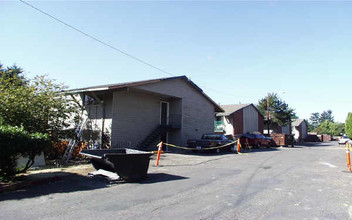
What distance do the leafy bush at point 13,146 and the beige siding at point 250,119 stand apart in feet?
110

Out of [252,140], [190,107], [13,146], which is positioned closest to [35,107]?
[13,146]

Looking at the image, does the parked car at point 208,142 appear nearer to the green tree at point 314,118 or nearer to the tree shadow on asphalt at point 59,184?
the tree shadow on asphalt at point 59,184

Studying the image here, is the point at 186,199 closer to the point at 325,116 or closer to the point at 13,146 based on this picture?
the point at 13,146

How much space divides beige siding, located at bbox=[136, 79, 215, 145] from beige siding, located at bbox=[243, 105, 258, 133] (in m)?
13.5

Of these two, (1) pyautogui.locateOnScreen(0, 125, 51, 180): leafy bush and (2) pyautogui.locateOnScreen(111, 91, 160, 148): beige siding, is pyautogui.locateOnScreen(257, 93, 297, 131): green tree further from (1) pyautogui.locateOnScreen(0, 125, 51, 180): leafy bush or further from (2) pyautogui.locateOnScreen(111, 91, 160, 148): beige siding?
(1) pyautogui.locateOnScreen(0, 125, 51, 180): leafy bush

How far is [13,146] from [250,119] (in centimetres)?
3659

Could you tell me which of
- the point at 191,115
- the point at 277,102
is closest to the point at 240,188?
the point at 191,115

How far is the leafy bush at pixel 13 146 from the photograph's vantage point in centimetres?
664

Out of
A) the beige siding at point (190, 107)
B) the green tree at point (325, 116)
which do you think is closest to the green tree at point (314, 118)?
the green tree at point (325, 116)

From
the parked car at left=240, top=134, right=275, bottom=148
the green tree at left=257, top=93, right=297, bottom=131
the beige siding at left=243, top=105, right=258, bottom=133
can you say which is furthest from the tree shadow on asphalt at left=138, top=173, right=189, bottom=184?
the green tree at left=257, top=93, right=297, bottom=131

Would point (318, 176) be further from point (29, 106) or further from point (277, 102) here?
point (277, 102)

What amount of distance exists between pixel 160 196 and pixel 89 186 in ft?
8.07

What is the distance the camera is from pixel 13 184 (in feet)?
21.9

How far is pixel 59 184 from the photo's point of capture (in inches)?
292
